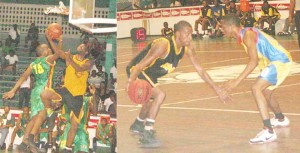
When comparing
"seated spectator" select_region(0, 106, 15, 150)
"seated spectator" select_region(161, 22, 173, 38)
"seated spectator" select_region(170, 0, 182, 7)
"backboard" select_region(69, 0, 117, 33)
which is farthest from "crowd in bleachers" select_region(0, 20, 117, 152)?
"seated spectator" select_region(170, 0, 182, 7)

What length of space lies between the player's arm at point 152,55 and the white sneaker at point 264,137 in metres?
0.55

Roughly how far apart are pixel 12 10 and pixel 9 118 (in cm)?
46

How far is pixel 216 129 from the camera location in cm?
359

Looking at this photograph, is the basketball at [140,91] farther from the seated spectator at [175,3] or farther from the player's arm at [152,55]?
the seated spectator at [175,3]

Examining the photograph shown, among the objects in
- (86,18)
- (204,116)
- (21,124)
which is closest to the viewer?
(86,18)

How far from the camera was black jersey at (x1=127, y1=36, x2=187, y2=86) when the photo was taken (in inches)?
132

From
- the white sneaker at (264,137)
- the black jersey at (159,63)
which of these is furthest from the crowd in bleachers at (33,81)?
the white sneaker at (264,137)

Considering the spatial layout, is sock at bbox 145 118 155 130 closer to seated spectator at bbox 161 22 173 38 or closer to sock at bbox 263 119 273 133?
sock at bbox 263 119 273 133

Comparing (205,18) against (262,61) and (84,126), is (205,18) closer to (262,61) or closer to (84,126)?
(262,61)

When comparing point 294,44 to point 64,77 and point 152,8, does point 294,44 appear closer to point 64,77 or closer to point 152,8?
point 152,8

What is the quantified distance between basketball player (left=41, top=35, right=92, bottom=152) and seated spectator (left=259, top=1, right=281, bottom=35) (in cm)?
273

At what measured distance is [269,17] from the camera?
5820mm

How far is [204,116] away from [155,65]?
544 millimetres

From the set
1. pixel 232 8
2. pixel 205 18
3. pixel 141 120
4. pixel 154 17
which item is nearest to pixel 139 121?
pixel 141 120
